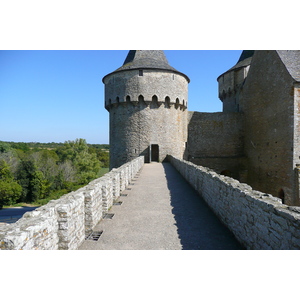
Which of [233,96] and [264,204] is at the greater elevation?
[233,96]

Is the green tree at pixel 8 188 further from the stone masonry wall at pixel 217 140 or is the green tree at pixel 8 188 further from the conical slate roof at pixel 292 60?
the conical slate roof at pixel 292 60

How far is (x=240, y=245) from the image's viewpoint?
13.4ft

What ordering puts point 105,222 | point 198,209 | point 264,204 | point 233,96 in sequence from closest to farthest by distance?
point 264,204, point 105,222, point 198,209, point 233,96

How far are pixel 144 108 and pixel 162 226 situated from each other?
619 inches

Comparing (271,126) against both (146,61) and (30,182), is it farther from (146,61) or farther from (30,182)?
(30,182)

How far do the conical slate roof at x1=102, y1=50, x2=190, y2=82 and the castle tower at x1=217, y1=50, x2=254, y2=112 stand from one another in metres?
4.53

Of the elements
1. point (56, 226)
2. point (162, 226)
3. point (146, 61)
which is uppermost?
point (146, 61)

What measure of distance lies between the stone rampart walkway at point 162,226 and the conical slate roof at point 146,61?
14.5m

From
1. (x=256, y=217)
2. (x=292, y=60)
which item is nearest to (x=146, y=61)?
(x=292, y=60)

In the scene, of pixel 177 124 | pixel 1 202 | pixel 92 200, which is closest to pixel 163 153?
pixel 177 124

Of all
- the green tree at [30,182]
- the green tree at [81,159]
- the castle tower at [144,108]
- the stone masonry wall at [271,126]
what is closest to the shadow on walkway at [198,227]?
the stone masonry wall at [271,126]

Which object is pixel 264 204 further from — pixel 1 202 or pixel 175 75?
pixel 1 202

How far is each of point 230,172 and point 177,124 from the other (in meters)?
6.32

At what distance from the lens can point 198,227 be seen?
16.5ft
